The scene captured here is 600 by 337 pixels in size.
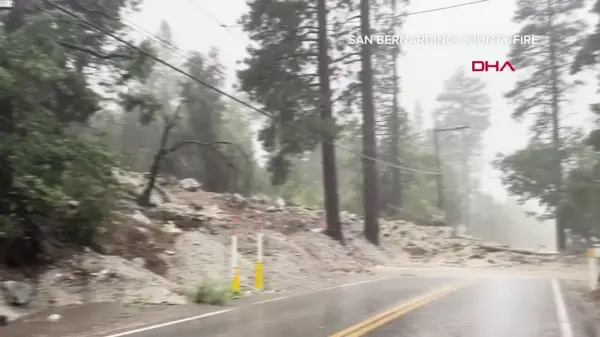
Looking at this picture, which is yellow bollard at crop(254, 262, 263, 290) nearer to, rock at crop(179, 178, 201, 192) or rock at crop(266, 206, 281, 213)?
rock at crop(266, 206, 281, 213)

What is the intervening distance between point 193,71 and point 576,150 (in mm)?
23408

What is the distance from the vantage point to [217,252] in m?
18.8

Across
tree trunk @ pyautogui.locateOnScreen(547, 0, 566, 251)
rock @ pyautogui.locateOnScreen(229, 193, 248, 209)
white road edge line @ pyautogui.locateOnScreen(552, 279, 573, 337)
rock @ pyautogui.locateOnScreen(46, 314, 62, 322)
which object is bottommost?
white road edge line @ pyautogui.locateOnScreen(552, 279, 573, 337)

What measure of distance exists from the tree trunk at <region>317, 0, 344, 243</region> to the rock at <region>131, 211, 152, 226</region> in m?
9.18

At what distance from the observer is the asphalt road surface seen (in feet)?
30.2

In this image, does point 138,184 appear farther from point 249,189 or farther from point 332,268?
point 249,189

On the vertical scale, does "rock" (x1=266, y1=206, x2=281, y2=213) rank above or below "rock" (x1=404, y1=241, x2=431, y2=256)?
above

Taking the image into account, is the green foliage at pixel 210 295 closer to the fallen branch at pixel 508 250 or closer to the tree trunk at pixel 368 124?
the tree trunk at pixel 368 124

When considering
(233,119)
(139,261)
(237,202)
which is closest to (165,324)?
(139,261)

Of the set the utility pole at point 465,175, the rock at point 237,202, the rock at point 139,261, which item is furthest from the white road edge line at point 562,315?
the utility pole at point 465,175

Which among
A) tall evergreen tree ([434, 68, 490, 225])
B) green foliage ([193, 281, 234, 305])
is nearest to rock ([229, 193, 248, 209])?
green foliage ([193, 281, 234, 305])

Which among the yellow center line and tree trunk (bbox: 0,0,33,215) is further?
tree trunk (bbox: 0,0,33,215)

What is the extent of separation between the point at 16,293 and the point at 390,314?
672cm

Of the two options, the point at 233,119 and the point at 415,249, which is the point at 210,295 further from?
the point at 233,119
